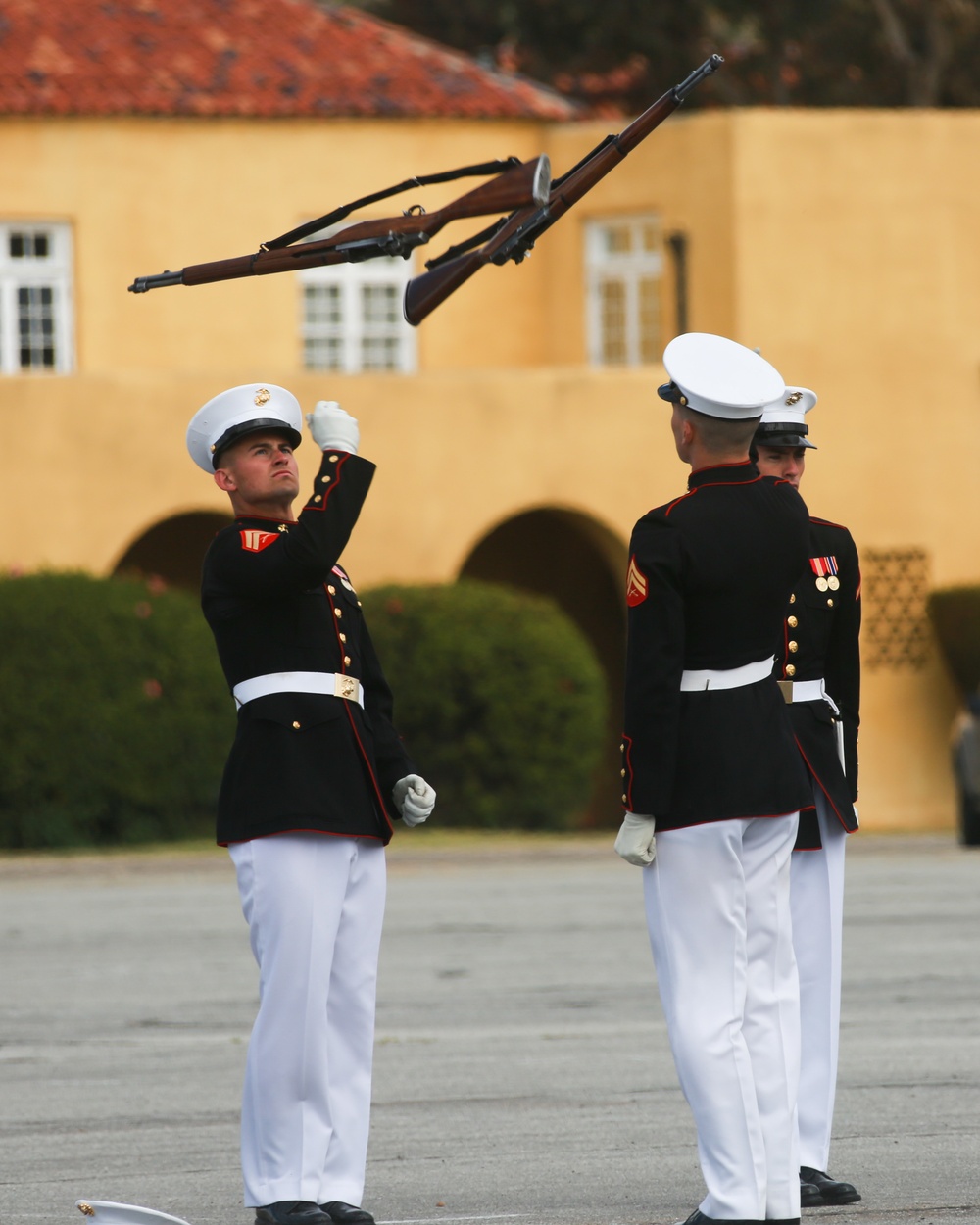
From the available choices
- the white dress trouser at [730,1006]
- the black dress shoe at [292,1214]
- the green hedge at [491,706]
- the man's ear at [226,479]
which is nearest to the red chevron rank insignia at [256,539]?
the man's ear at [226,479]

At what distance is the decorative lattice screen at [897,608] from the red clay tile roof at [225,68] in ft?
21.6

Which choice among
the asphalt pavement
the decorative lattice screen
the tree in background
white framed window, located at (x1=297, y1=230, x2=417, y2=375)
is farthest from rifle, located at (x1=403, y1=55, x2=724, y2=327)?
the tree in background

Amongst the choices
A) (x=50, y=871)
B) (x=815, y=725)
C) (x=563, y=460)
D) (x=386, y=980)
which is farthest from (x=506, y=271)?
(x=815, y=725)

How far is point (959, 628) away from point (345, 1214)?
19817 mm

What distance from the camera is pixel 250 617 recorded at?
6078 mm

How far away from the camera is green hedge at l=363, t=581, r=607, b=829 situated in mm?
21750

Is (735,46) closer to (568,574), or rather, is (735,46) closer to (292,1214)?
(568,574)

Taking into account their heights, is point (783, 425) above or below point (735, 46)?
below

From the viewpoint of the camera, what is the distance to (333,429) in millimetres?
6078

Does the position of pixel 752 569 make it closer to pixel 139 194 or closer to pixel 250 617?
pixel 250 617

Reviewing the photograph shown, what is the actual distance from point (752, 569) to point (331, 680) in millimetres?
1184

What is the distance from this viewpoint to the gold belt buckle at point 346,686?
20.1 ft

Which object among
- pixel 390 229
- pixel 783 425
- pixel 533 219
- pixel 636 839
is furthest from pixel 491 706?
pixel 533 219

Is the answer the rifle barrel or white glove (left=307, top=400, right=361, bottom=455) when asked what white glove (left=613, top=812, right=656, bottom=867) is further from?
the rifle barrel
